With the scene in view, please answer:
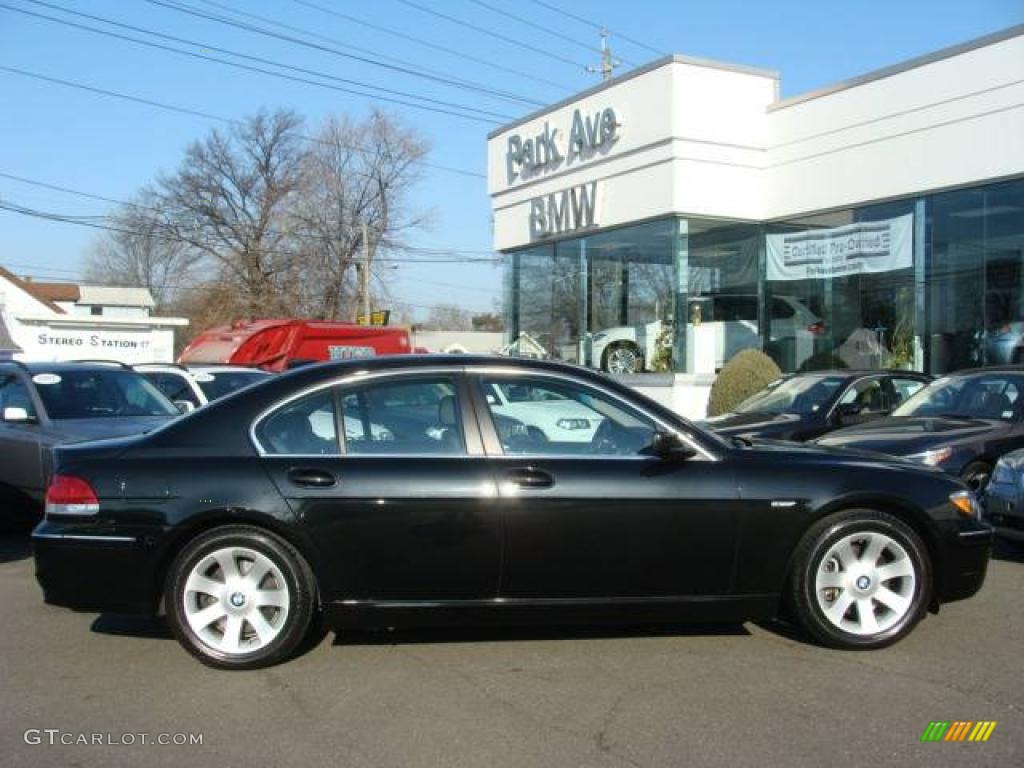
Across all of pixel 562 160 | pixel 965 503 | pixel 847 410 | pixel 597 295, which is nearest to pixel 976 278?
pixel 847 410

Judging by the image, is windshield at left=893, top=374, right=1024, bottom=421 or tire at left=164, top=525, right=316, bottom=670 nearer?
tire at left=164, top=525, right=316, bottom=670

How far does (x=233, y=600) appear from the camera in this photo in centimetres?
488

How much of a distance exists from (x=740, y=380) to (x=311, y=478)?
12606 mm

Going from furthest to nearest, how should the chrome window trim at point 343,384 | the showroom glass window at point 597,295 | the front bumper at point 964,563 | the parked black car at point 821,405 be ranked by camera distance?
the showroom glass window at point 597,295 < the parked black car at point 821,405 < the front bumper at point 964,563 < the chrome window trim at point 343,384

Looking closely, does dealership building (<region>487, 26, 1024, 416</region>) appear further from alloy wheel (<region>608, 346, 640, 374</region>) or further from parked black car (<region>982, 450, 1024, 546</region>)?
parked black car (<region>982, 450, 1024, 546</region>)

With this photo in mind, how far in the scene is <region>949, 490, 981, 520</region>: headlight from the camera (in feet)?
17.3

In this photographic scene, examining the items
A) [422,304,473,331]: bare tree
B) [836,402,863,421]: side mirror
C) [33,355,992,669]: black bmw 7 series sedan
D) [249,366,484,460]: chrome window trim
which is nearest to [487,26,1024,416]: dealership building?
[836,402,863,421]: side mirror

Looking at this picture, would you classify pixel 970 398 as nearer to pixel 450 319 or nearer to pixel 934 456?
pixel 934 456

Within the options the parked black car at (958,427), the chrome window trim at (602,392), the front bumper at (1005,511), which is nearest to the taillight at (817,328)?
the parked black car at (958,427)

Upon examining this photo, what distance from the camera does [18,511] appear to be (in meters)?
8.41

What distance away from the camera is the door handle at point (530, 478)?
492 centimetres

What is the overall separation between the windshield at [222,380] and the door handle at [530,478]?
880 centimetres
